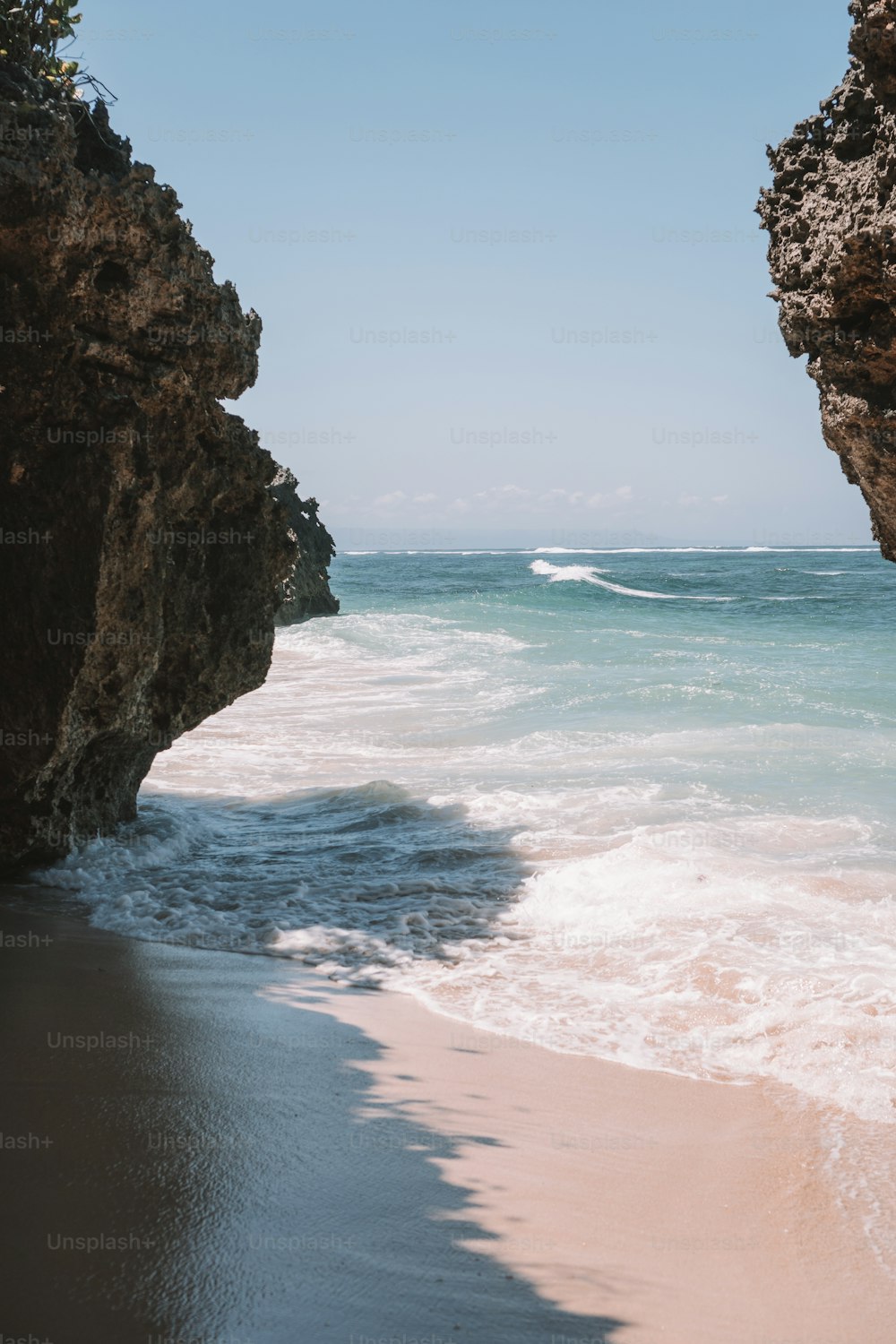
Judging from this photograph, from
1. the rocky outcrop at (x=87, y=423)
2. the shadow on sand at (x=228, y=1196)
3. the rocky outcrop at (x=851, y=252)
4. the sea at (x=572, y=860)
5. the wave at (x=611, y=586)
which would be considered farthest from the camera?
the wave at (x=611, y=586)

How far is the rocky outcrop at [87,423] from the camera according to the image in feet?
19.7

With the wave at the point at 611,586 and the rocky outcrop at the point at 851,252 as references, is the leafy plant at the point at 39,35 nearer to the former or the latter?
the rocky outcrop at the point at 851,252

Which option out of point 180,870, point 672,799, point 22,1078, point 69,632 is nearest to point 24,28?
point 69,632

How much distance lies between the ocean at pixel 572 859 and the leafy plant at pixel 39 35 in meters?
5.21

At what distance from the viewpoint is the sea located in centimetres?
539

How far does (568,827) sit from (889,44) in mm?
6522

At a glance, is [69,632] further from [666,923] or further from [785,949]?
[785,949]

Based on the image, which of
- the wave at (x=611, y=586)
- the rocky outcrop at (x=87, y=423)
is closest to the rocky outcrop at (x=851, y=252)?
the rocky outcrop at (x=87, y=423)

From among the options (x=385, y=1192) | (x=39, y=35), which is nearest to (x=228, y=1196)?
(x=385, y=1192)

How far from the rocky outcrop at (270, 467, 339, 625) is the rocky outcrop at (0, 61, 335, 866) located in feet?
70.4

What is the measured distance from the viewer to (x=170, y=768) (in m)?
11.2

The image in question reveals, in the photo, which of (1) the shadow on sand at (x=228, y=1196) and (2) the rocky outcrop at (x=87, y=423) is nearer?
(1) the shadow on sand at (x=228, y=1196)

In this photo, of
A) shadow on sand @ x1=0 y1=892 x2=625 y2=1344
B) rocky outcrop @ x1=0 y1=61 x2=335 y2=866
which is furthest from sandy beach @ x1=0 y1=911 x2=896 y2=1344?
rocky outcrop @ x1=0 y1=61 x2=335 y2=866

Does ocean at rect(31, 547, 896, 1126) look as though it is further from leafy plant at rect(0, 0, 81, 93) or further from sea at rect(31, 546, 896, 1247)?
leafy plant at rect(0, 0, 81, 93)
